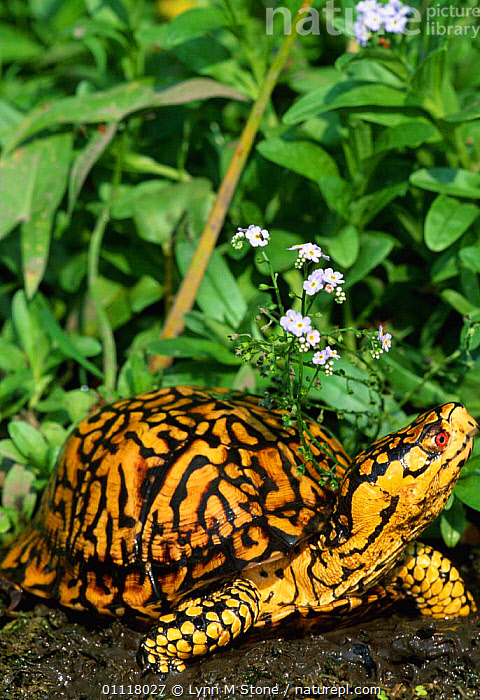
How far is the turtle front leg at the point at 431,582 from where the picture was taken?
197cm

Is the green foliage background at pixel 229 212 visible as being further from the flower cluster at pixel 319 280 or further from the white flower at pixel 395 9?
the flower cluster at pixel 319 280

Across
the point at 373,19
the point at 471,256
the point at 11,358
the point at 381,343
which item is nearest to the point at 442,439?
the point at 381,343

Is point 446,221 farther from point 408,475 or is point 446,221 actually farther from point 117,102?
point 117,102

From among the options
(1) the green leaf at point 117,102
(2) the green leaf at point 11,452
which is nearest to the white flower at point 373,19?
(1) the green leaf at point 117,102

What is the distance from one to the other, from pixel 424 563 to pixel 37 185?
2.04 m

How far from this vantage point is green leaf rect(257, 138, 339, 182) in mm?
2471

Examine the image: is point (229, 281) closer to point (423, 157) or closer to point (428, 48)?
point (423, 157)

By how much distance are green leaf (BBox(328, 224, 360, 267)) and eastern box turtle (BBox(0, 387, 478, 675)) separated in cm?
61

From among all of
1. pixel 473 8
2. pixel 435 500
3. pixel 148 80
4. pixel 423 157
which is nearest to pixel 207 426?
pixel 435 500

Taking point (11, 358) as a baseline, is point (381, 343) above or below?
above

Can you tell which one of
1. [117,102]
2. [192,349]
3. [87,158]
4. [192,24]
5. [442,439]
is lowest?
[192,349]

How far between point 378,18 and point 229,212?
0.89m

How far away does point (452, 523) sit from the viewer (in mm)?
2061

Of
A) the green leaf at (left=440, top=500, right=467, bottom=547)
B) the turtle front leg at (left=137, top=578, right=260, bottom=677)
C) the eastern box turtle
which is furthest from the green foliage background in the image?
the turtle front leg at (left=137, top=578, right=260, bottom=677)
